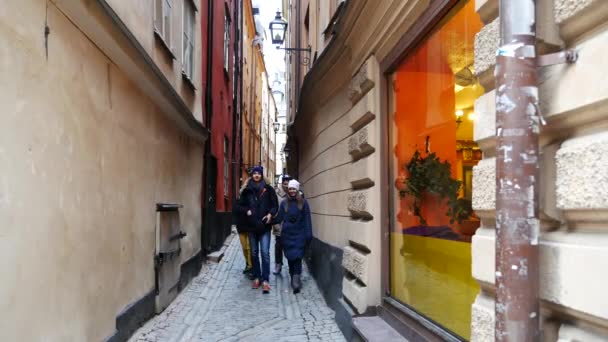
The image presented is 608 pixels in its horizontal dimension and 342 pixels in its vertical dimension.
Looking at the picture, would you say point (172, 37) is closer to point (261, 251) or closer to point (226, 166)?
point (261, 251)

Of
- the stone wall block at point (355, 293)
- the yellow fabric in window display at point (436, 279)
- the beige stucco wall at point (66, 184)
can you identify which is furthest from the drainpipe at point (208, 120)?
the yellow fabric in window display at point (436, 279)

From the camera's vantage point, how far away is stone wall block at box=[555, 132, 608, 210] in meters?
1.97

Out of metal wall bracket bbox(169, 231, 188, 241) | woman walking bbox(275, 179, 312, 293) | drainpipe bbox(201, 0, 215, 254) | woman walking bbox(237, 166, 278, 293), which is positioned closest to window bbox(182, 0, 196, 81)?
drainpipe bbox(201, 0, 215, 254)

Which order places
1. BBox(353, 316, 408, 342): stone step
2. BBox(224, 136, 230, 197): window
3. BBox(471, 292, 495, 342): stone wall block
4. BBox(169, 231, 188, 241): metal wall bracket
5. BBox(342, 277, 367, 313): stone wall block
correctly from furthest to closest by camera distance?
1. BBox(224, 136, 230, 197): window
2. BBox(169, 231, 188, 241): metal wall bracket
3. BBox(342, 277, 367, 313): stone wall block
4. BBox(353, 316, 408, 342): stone step
5. BBox(471, 292, 495, 342): stone wall block

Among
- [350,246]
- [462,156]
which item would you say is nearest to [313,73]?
[350,246]

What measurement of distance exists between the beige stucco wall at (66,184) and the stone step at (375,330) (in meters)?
2.19

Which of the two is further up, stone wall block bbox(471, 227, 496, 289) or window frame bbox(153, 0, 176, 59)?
window frame bbox(153, 0, 176, 59)

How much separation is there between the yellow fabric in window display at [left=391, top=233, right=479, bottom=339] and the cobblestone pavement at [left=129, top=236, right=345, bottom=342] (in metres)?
1.25

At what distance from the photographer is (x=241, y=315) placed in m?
6.62

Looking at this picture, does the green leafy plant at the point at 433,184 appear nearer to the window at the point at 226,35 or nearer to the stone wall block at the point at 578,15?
the stone wall block at the point at 578,15

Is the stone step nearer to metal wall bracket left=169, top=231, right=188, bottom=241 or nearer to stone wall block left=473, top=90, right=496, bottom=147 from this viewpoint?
stone wall block left=473, top=90, right=496, bottom=147

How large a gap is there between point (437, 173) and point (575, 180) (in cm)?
227

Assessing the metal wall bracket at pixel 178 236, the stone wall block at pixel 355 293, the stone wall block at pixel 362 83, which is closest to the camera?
the stone wall block at pixel 355 293

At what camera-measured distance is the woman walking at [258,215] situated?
8.18m
